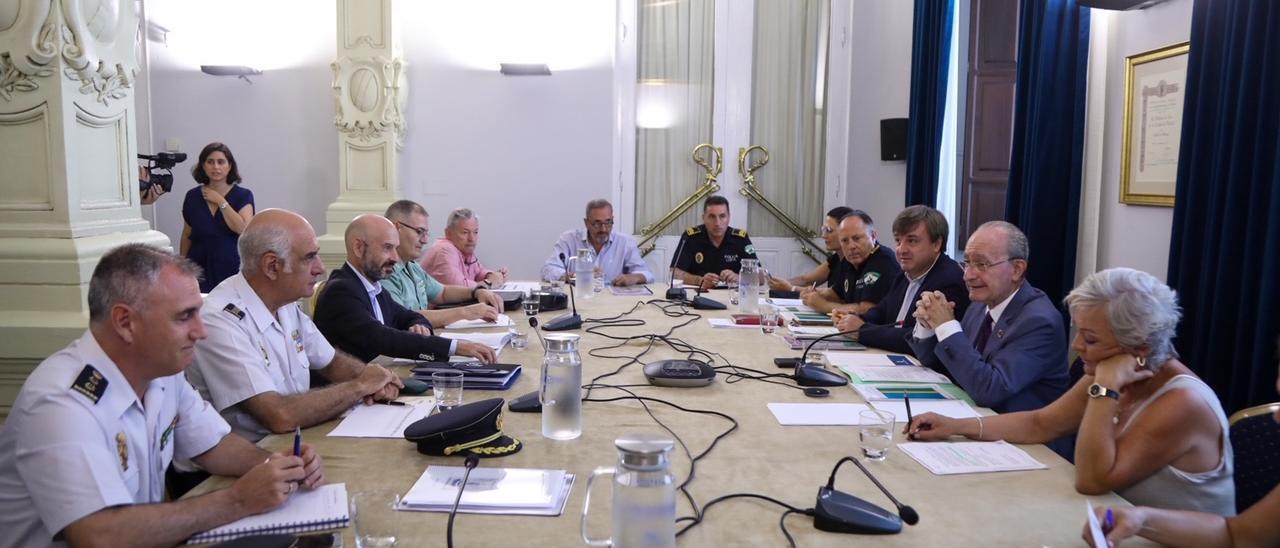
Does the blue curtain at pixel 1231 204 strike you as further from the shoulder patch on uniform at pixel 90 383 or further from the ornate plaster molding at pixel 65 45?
the ornate plaster molding at pixel 65 45

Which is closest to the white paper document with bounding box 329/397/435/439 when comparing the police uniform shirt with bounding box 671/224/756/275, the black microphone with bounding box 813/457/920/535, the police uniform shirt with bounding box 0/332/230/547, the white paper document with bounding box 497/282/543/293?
the police uniform shirt with bounding box 0/332/230/547

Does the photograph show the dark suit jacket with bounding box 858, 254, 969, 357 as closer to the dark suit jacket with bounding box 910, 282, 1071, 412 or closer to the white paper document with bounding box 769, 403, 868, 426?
the dark suit jacket with bounding box 910, 282, 1071, 412

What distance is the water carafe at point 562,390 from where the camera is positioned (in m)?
2.05

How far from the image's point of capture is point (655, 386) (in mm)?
2623

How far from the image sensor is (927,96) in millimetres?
5922

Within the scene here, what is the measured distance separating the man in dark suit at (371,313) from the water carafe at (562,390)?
2.82 ft

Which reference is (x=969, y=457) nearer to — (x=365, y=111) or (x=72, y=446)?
(x=72, y=446)

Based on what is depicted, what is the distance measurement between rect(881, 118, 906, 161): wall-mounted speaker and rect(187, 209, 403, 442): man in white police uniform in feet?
15.5

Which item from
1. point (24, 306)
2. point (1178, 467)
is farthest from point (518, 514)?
point (24, 306)

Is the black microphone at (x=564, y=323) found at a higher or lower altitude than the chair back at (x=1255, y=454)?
lower

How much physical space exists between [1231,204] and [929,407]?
140cm

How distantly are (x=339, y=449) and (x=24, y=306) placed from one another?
1.53 metres

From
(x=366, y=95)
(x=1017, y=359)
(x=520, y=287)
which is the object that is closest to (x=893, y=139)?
(x=520, y=287)

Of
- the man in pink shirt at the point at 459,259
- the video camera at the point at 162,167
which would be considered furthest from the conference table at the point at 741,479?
the video camera at the point at 162,167
